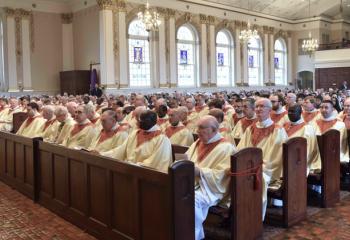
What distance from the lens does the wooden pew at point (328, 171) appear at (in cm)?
574

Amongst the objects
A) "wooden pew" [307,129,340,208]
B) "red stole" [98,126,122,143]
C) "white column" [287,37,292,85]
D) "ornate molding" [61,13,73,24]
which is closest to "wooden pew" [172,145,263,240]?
"wooden pew" [307,129,340,208]

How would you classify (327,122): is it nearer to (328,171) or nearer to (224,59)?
(328,171)

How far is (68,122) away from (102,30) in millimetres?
12290

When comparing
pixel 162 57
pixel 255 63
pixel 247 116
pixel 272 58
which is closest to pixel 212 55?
pixel 162 57

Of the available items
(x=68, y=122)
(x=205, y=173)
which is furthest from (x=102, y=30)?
(x=205, y=173)

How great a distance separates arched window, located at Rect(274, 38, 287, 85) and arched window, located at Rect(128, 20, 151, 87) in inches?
487

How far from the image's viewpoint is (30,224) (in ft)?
17.8

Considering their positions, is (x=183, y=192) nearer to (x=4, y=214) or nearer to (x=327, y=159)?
(x=327, y=159)

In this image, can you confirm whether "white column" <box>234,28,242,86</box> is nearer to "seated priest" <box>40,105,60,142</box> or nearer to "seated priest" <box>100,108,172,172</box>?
"seated priest" <box>40,105,60,142</box>

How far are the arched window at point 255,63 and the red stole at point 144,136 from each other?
2308cm

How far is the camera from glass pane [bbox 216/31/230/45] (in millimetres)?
25230

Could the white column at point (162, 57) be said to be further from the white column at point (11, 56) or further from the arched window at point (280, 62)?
the arched window at point (280, 62)

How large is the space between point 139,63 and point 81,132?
14.2 m

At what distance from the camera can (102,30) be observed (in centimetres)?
1900
